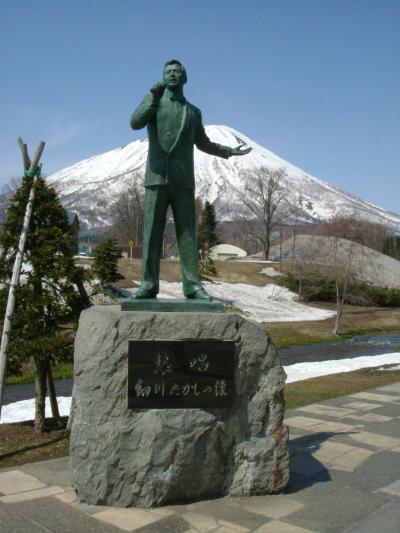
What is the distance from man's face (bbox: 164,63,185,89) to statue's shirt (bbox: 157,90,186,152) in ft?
0.31

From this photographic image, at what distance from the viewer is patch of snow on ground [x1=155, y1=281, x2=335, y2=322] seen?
29.9 m

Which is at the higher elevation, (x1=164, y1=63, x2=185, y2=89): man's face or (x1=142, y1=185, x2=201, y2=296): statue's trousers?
(x1=164, y1=63, x2=185, y2=89): man's face

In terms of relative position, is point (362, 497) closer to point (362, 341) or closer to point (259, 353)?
point (259, 353)

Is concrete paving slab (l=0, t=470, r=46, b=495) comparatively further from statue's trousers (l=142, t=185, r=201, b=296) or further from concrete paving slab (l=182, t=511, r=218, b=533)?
statue's trousers (l=142, t=185, r=201, b=296)

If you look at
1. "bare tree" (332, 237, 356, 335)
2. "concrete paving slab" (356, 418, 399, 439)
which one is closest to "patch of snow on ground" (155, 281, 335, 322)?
"bare tree" (332, 237, 356, 335)

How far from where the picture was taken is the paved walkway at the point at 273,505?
4590mm

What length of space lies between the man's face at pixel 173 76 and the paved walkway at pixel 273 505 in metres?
4.06

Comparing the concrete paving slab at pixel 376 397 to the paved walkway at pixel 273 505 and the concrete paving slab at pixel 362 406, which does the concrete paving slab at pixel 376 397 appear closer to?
the concrete paving slab at pixel 362 406

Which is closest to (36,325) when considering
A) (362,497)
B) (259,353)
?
(259,353)

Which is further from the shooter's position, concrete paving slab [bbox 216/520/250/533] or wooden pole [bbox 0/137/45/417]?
wooden pole [bbox 0/137/45/417]

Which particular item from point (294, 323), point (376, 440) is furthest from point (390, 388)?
point (294, 323)

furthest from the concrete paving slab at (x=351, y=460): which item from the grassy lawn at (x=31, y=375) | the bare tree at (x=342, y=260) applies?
the bare tree at (x=342, y=260)

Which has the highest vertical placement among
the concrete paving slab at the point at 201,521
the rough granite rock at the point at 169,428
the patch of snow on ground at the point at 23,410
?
the rough granite rock at the point at 169,428

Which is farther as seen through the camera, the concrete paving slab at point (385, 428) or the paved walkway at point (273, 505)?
the concrete paving slab at point (385, 428)
